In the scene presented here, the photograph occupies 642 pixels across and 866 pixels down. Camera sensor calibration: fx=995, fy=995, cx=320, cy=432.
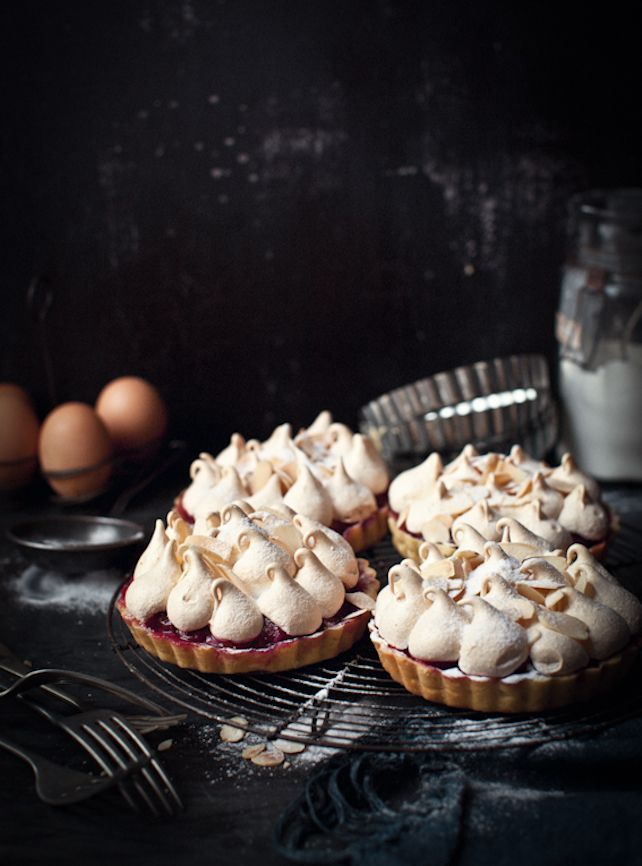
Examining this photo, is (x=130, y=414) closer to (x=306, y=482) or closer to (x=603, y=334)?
(x=306, y=482)

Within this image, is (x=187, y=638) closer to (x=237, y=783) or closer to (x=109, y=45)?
(x=237, y=783)

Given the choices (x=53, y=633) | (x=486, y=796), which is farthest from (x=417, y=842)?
(x=53, y=633)

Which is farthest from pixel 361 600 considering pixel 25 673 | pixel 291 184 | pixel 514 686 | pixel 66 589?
pixel 291 184

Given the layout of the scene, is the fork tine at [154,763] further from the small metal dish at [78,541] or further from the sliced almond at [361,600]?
the small metal dish at [78,541]

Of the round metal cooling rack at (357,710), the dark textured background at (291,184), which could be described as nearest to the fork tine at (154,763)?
the round metal cooling rack at (357,710)

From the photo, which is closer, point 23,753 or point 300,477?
point 23,753

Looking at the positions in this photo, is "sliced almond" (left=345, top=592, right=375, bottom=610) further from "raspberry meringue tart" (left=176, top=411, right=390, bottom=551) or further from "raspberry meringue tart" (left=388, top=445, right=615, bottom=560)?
"raspberry meringue tart" (left=176, top=411, right=390, bottom=551)

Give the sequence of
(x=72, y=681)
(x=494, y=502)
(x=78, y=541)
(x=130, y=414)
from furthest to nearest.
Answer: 1. (x=130, y=414)
2. (x=78, y=541)
3. (x=494, y=502)
4. (x=72, y=681)
